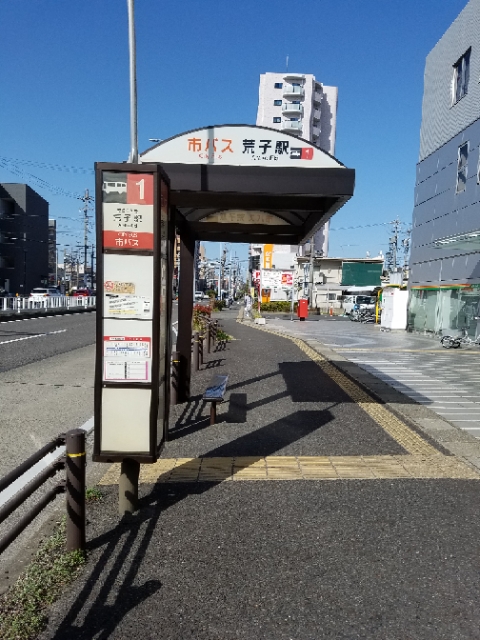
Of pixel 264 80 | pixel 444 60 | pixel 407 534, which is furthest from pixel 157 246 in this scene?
pixel 264 80

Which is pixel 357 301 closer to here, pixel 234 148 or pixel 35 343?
pixel 35 343

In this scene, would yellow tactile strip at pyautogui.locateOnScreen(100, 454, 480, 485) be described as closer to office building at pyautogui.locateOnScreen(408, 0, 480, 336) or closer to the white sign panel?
the white sign panel

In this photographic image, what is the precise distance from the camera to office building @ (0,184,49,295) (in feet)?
205

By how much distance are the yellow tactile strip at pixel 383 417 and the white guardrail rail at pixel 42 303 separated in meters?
17.2

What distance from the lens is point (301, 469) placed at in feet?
16.9

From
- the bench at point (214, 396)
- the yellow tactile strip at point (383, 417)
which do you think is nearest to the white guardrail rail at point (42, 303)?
the yellow tactile strip at point (383, 417)

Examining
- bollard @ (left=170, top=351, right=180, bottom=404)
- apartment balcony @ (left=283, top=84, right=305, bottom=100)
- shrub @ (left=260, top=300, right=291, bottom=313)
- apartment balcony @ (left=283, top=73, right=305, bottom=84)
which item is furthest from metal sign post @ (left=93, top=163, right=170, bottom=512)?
apartment balcony @ (left=283, top=73, right=305, bottom=84)

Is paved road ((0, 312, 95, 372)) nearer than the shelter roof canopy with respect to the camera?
No

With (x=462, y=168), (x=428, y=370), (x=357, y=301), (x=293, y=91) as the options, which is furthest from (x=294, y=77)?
(x=428, y=370)

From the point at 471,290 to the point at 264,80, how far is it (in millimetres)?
75721

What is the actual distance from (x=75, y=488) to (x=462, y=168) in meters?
19.9

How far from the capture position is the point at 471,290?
715 inches

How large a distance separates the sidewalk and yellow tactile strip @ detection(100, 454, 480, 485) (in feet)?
0.07

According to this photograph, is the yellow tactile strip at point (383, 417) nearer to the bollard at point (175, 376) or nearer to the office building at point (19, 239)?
the bollard at point (175, 376)
